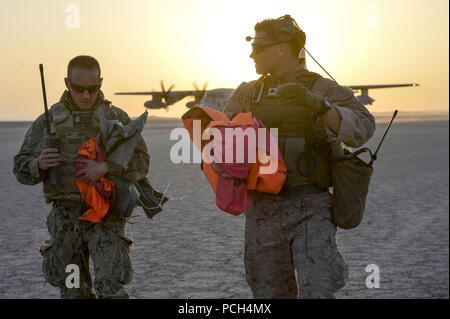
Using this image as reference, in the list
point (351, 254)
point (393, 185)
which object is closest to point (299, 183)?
point (351, 254)

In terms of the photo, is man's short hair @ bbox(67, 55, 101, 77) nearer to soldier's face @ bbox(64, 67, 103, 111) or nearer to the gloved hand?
soldier's face @ bbox(64, 67, 103, 111)

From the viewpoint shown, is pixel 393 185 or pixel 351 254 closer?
pixel 351 254

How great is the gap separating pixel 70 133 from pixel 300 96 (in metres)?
1.72

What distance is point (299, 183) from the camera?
405cm

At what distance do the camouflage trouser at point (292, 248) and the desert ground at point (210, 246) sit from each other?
4.30m

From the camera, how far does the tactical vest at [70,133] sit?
4340 mm

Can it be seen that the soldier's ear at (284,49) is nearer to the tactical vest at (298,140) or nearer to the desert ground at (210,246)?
the tactical vest at (298,140)

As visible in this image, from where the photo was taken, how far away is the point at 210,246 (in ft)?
37.2

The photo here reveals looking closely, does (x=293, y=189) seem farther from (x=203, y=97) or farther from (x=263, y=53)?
(x=203, y=97)

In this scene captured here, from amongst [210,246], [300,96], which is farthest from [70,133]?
[210,246]

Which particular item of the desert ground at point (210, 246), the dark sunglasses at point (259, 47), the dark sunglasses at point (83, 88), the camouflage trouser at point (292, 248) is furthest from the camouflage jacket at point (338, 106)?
the desert ground at point (210, 246)

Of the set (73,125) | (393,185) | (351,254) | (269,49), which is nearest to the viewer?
(269,49)

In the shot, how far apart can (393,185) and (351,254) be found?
10.1 metres
